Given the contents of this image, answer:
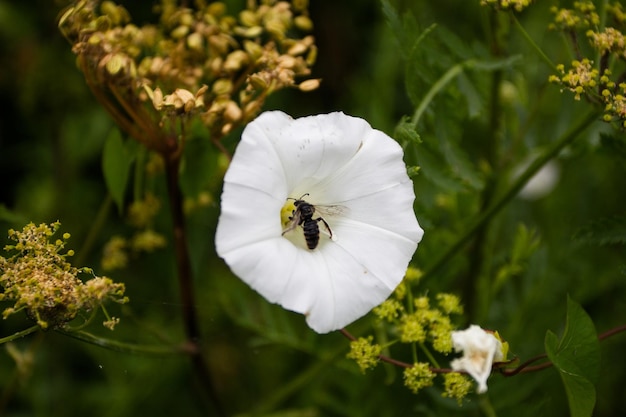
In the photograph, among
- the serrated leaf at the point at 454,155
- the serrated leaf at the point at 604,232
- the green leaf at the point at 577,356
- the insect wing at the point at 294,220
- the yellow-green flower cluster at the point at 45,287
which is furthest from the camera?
the serrated leaf at the point at 454,155

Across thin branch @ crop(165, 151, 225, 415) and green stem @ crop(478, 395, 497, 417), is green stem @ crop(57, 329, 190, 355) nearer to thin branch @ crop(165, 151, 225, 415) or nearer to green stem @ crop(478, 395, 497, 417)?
thin branch @ crop(165, 151, 225, 415)

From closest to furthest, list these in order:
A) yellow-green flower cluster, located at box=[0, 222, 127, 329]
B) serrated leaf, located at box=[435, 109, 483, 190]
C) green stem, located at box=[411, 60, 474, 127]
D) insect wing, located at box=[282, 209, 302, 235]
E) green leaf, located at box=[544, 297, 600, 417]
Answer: yellow-green flower cluster, located at box=[0, 222, 127, 329], green leaf, located at box=[544, 297, 600, 417], insect wing, located at box=[282, 209, 302, 235], green stem, located at box=[411, 60, 474, 127], serrated leaf, located at box=[435, 109, 483, 190]

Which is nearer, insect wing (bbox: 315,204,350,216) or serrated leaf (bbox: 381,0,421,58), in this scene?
insect wing (bbox: 315,204,350,216)

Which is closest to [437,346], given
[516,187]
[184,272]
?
[516,187]

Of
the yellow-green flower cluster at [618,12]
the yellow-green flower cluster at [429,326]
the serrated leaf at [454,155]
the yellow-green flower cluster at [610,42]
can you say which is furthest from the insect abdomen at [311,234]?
the yellow-green flower cluster at [618,12]

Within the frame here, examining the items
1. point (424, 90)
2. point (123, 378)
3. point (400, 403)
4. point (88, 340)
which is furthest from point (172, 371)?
point (424, 90)

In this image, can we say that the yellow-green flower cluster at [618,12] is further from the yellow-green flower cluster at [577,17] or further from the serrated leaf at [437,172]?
the serrated leaf at [437,172]

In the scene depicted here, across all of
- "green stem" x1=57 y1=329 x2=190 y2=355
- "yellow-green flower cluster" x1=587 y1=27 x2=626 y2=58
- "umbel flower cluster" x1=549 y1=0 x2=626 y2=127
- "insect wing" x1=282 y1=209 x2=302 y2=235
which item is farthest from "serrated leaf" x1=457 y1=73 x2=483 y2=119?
"green stem" x1=57 y1=329 x2=190 y2=355
